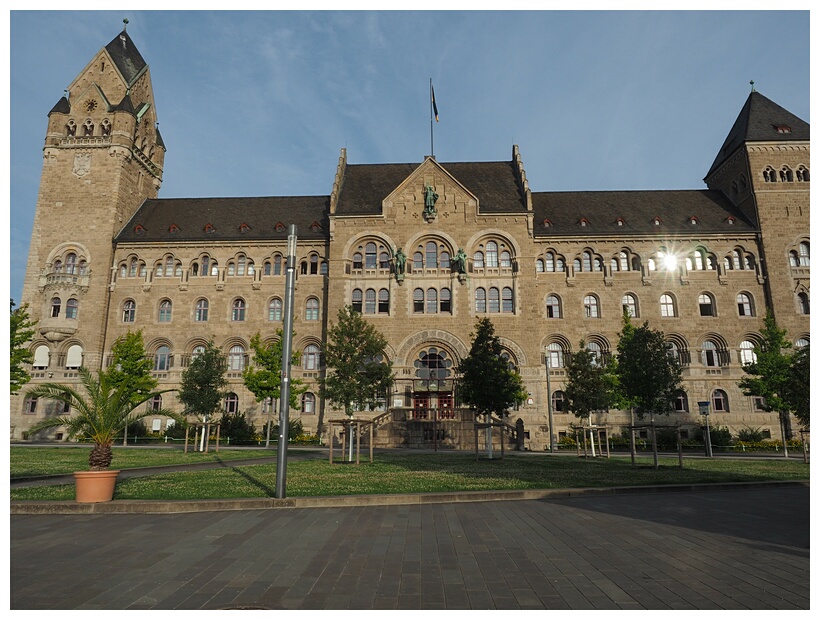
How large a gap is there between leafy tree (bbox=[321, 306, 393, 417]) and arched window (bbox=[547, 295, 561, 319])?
1754 centimetres

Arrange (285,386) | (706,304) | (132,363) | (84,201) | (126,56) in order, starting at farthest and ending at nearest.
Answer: (126,56), (84,201), (706,304), (132,363), (285,386)

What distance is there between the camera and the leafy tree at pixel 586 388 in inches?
1288

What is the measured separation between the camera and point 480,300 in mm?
42719

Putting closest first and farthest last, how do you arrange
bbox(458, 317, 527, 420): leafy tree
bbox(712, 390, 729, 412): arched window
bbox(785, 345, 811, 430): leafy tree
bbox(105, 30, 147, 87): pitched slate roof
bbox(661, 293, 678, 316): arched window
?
bbox(785, 345, 811, 430): leafy tree < bbox(458, 317, 527, 420): leafy tree < bbox(712, 390, 729, 412): arched window < bbox(661, 293, 678, 316): arched window < bbox(105, 30, 147, 87): pitched slate roof

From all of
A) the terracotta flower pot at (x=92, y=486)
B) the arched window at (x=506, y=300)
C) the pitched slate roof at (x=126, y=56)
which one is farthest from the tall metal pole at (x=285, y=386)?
the pitched slate roof at (x=126, y=56)

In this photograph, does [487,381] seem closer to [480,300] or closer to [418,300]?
[480,300]

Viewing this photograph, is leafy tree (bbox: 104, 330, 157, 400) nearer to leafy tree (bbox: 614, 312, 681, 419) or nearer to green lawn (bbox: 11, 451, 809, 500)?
green lawn (bbox: 11, 451, 809, 500)

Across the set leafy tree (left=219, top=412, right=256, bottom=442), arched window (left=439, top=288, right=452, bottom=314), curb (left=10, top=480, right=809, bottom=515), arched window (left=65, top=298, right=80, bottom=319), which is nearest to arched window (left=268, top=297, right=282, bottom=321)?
leafy tree (left=219, top=412, right=256, bottom=442)

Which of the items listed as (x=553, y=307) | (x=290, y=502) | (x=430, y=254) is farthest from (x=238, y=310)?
(x=290, y=502)

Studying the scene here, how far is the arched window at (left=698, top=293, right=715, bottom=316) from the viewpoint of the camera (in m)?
43.7

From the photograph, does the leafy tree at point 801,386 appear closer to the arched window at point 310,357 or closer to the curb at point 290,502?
the curb at point 290,502

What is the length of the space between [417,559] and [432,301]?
36.4 metres

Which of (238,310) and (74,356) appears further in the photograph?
(238,310)

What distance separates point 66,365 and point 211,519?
42115 millimetres
